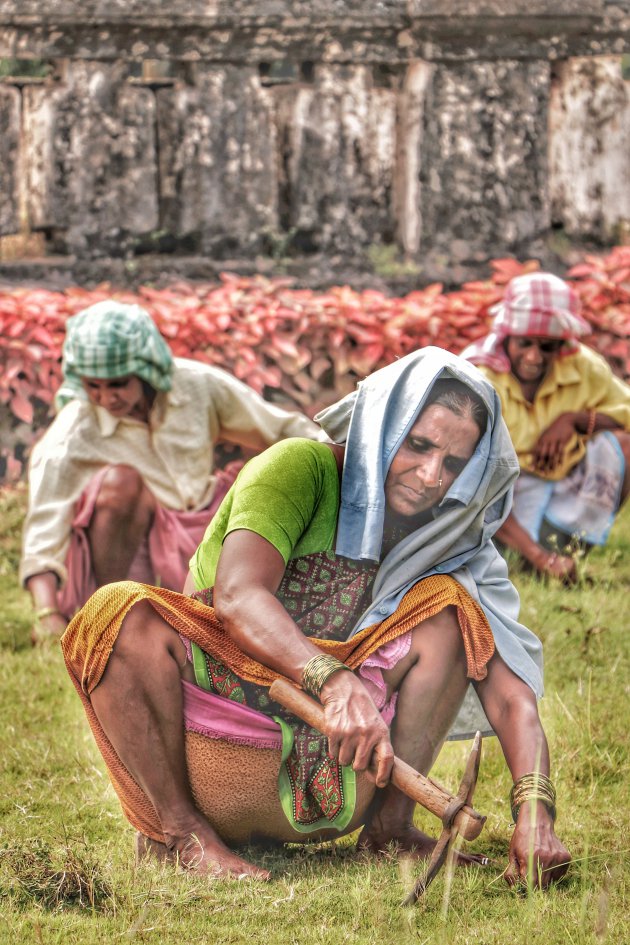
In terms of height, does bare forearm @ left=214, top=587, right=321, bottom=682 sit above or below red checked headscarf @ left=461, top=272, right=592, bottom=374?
below

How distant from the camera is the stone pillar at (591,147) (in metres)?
7.57

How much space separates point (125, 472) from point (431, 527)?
2116mm

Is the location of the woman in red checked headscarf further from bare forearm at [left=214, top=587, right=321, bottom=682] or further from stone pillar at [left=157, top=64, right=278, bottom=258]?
bare forearm at [left=214, top=587, right=321, bottom=682]

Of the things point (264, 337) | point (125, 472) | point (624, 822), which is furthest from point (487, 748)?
point (264, 337)

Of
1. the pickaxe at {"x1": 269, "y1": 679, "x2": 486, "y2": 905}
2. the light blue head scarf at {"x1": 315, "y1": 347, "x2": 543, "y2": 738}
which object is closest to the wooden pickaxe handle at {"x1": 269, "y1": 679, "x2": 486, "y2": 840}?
the pickaxe at {"x1": 269, "y1": 679, "x2": 486, "y2": 905}

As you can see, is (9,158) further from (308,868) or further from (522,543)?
(308,868)

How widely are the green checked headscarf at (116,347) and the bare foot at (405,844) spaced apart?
231 cm

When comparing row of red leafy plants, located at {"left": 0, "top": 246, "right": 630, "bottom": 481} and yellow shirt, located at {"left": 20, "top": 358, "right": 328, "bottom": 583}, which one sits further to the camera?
row of red leafy plants, located at {"left": 0, "top": 246, "right": 630, "bottom": 481}

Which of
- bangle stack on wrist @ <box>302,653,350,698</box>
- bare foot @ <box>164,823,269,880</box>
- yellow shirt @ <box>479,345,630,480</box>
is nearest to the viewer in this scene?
bangle stack on wrist @ <box>302,653,350,698</box>

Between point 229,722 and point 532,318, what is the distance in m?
2.98

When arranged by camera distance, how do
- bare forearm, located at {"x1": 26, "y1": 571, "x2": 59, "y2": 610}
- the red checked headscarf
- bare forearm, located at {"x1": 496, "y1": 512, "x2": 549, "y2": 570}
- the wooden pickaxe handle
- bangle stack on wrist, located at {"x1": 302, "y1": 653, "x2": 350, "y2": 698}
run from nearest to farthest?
the wooden pickaxe handle, bangle stack on wrist, located at {"x1": 302, "y1": 653, "x2": 350, "y2": 698}, bare forearm, located at {"x1": 26, "y1": 571, "x2": 59, "y2": 610}, bare forearm, located at {"x1": 496, "y1": 512, "x2": 549, "y2": 570}, the red checked headscarf

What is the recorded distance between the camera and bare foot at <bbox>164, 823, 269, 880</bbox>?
2775mm

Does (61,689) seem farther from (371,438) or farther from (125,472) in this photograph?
(371,438)

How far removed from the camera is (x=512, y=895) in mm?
2721
